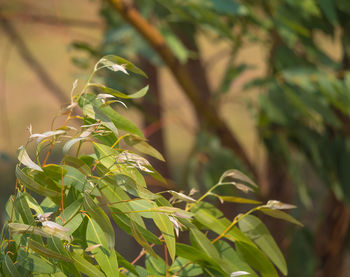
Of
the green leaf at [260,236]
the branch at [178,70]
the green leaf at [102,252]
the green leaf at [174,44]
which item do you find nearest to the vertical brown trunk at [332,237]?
the branch at [178,70]

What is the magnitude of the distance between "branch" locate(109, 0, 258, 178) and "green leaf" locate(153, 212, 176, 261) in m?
0.58

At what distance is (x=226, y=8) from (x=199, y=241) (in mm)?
547

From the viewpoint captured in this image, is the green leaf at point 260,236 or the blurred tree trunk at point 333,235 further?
the blurred tree trunk at point 333,235

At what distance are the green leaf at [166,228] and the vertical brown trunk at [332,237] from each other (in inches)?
37.9

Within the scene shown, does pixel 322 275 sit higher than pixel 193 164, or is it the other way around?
pixel 193 164

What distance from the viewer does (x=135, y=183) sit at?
0.30 meters

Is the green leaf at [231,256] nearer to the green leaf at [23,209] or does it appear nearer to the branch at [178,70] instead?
the green leaf at [23,209]

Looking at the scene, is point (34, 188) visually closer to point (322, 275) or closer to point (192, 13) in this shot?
point (192, 13)

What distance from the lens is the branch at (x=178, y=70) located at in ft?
2.93

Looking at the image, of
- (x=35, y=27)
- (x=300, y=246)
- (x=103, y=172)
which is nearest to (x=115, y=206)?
(x=103, y=172)

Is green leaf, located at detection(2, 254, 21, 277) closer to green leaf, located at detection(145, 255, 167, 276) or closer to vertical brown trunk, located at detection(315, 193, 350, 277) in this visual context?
green leaf, located at detection(145, 255, 167, 276)

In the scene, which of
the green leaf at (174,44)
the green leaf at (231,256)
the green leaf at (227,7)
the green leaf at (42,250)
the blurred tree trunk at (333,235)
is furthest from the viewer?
the blurred tree trunk at (333,235)

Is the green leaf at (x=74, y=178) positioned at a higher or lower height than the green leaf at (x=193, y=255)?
higher

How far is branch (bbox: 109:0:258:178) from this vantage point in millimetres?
892
